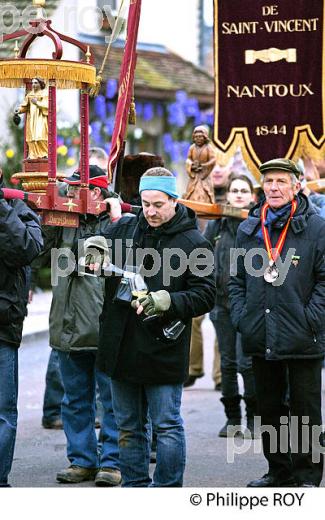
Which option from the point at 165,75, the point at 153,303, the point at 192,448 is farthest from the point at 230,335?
the point at 165,75

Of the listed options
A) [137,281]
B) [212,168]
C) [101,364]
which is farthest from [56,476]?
[212,168]

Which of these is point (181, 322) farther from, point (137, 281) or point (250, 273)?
point (250, 273)

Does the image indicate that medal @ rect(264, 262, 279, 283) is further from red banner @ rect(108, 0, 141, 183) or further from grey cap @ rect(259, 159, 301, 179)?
red banner @ rect(108, 0, 141, 183)

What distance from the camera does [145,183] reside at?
623cm

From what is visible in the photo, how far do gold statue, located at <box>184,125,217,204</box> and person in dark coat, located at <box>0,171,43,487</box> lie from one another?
2883mm

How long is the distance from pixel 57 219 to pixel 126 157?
1.18 meters

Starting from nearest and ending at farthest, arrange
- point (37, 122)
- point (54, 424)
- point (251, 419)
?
point (37, 122), point (251, 419), point (54, 424)

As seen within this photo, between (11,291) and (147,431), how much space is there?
3.47 feet

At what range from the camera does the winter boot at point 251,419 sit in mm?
8719

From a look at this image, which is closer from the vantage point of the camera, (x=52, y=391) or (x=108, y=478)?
(x=108, y=478)

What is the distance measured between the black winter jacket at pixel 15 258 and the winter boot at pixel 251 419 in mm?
2766

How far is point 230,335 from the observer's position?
8.98 meters

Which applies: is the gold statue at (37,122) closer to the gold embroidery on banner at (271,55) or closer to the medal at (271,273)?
the medal at (271,273)

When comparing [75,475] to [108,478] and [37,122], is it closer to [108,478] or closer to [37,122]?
[108,478]
